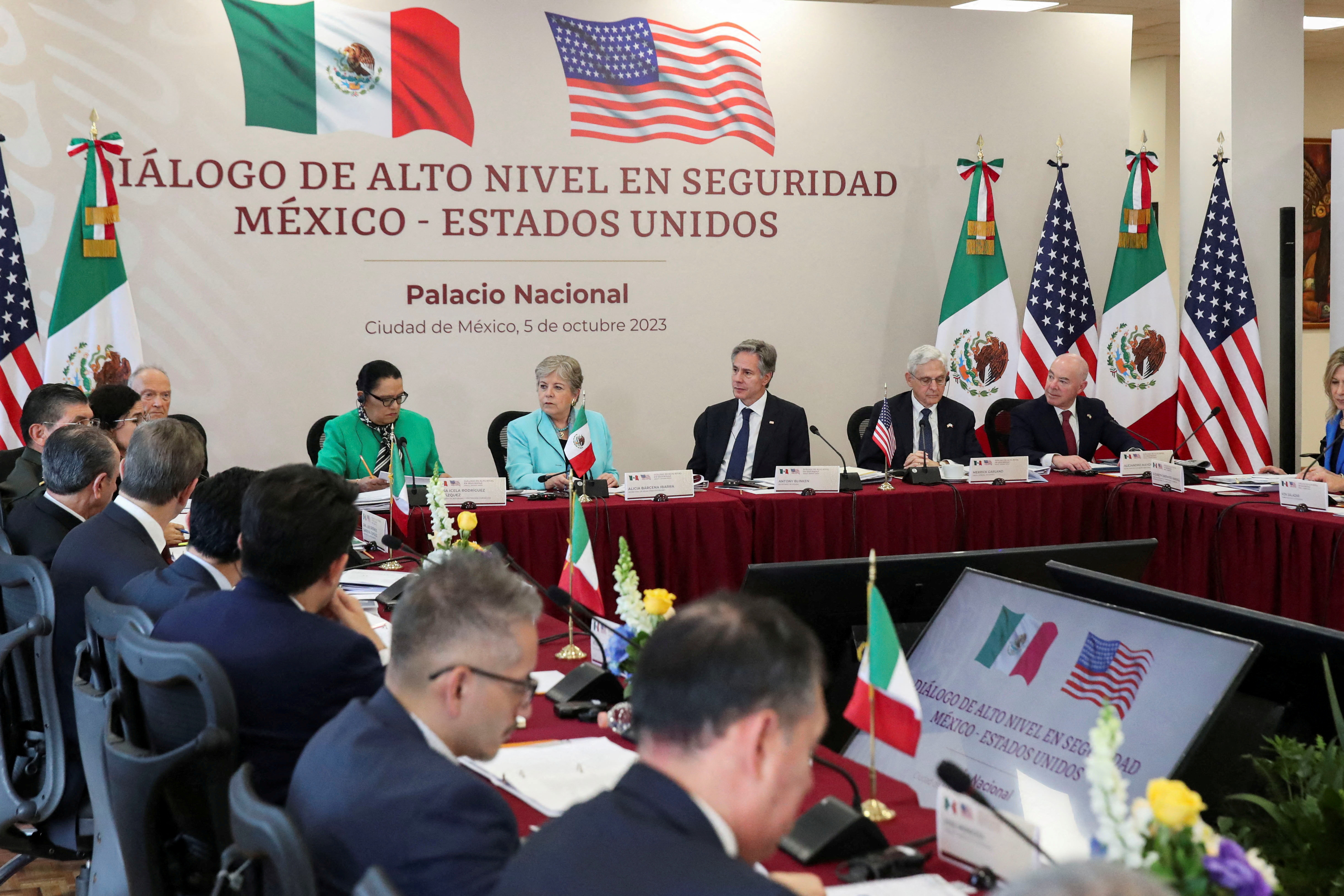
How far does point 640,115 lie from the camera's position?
6.49 meters

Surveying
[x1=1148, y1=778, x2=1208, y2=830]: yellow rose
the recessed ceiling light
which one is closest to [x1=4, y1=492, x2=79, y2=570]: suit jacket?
[x1=1148, y1=778, x2=1208, y2=830]: yellow rose

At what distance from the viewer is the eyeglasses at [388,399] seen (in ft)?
16.1

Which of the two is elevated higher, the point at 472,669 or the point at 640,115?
the point at 640,115

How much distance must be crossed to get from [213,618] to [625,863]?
114 cm

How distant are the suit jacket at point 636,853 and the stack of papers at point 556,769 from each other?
0.71 m

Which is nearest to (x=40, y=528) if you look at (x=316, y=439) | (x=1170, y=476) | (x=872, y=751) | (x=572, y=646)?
(x=572, y=646)

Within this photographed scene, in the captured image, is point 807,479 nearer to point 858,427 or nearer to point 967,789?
point 858,427

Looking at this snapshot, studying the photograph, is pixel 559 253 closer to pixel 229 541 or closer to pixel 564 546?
pixel 564 546

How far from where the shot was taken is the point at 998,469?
5.07m

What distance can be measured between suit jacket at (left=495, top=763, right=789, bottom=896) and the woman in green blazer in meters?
3.95

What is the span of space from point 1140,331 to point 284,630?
6067 mm

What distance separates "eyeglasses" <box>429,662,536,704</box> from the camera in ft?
4.75

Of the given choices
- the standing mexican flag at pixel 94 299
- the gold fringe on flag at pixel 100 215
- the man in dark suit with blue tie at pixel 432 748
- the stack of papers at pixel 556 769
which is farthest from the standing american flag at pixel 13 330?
the man in dark suit with blue tie at pixel 432 748

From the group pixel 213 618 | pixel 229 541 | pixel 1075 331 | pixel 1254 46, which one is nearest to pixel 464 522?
pixel 229 541
